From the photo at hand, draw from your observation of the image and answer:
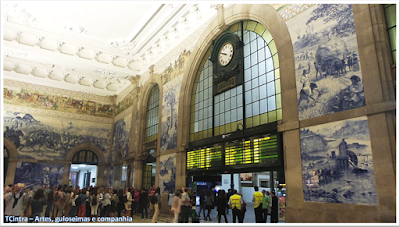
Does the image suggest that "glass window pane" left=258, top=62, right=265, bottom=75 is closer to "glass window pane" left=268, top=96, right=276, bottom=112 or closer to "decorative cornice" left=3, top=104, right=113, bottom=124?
"glass window pane" left=268, top=96, right=276, bottom=112

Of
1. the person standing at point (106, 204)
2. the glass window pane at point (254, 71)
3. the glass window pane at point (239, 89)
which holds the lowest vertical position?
the person standing at point (106, 204)

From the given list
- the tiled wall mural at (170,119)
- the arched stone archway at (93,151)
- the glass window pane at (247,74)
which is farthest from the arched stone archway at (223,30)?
the arched stone archway at (93,151)

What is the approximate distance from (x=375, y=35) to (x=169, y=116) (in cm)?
1060

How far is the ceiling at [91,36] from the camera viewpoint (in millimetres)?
14875

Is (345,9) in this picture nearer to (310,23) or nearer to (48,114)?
(310,23)

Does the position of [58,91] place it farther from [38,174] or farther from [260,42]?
[260,42]

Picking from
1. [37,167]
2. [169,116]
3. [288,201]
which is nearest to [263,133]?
[288,201]

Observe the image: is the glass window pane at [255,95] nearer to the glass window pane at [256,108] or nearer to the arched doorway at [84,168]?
the glass window pane at [256,108]

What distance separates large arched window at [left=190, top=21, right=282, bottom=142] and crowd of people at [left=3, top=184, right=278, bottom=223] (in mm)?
2723

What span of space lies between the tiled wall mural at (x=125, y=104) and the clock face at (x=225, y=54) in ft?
34.2

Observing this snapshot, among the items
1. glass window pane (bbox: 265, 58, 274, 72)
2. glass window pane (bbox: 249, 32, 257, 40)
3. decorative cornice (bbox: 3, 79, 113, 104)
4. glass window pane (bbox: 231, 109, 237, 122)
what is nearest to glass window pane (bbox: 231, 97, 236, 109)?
A: glass window pane (bbox: 231, 109, 237, 122)

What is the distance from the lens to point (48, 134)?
22484 millimetres

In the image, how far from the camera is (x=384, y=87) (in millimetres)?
6793

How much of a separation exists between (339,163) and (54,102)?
22.2 m
